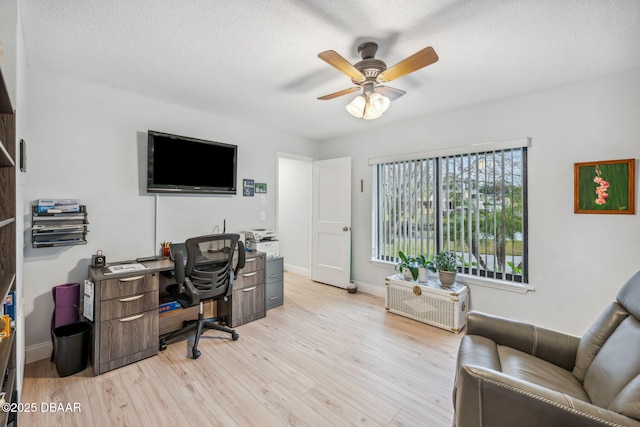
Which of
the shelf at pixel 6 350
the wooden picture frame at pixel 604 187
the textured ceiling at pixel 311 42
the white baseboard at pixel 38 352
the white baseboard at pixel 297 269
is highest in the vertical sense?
the textured ceiling at pixel 311 42

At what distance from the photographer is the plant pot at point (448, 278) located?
307cm

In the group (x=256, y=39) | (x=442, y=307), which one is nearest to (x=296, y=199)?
(x=442, y=307)

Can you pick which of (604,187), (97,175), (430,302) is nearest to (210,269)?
(97,175)

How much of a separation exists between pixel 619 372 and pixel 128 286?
306 cm

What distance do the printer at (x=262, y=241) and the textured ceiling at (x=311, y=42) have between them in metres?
1.64

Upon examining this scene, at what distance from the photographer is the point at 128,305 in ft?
7.48

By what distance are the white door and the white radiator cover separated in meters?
1.01

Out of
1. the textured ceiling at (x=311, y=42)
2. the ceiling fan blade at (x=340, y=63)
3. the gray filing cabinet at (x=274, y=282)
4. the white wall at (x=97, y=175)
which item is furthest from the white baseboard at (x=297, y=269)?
the ceiling fan blade at (x=340, y=63)

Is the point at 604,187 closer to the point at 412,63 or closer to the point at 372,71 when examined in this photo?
the point at 412,63

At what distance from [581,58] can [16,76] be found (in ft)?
12.3

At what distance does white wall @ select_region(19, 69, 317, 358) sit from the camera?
233 cm

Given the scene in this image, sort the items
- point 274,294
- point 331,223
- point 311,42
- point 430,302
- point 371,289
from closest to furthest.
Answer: point 311,42, point 430,302, point 274,294, point 371,289, point 331,223

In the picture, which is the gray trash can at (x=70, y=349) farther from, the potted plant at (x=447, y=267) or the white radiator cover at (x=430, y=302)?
the potted plant at (x=447, y=267)

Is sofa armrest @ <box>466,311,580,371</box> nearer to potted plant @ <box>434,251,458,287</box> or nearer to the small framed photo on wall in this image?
potted plant @ <box>434,251,458,287</box>
